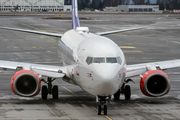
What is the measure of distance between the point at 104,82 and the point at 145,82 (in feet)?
13.6

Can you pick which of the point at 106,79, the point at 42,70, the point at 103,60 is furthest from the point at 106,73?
the point at 42,70

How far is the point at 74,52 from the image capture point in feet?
65.6

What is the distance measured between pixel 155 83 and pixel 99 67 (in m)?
4.83

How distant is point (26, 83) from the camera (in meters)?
19.2

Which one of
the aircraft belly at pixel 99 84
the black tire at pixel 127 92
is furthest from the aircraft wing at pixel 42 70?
the aircraft belly at pixel 99 84

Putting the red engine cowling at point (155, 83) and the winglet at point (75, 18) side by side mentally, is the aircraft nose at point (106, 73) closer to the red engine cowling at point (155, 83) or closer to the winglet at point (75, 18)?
the red engine cowling at point (155, 83)

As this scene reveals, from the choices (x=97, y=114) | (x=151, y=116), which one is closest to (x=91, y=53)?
(x=97, y=114)

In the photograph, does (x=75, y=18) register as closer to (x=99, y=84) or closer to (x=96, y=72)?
(x=96, y=72)

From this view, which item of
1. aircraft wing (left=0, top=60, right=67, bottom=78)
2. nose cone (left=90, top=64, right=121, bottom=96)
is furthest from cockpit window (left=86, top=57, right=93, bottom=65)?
aircraft wing (left=0, top=60, right=67, bottom=78)

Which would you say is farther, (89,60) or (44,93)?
(44,93)

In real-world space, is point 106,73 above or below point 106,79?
above

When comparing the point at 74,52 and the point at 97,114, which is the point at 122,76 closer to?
the point at 97,114

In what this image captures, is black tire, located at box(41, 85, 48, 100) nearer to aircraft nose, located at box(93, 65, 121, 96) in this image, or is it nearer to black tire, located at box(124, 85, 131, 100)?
black tire, located at box(124, 85, 131, 100)

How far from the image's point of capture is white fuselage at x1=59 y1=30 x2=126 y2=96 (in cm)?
1595
